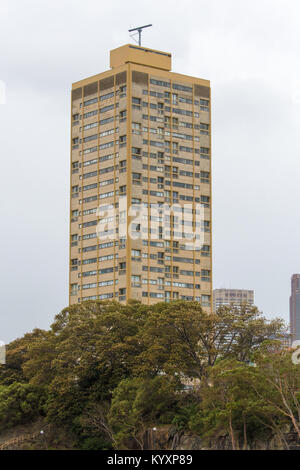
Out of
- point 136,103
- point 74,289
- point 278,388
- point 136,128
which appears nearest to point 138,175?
→ point 136,128

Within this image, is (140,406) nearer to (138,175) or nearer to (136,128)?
(138,175)

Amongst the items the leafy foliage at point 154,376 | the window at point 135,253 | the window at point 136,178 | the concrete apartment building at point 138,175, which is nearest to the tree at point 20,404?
the leafy foliage at point 154,376

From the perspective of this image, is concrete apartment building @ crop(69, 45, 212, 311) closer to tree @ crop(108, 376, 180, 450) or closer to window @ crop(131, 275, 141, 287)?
window @ crop(131, 275, 141, 287)

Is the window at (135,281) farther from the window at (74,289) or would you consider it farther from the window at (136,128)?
the window at (136,128)

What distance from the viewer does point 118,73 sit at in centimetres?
13175

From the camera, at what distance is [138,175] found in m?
129

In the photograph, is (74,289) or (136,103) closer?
Answer: (136,103)

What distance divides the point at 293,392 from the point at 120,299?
54.5 m

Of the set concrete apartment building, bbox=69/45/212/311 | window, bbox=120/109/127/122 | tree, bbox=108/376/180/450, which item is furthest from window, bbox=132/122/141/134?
tree, bbox=108/376/180/450

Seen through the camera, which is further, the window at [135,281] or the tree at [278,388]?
the window at [135,281]

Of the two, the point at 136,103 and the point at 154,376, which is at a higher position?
the point at 136,103

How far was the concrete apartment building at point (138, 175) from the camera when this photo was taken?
5025 inches
